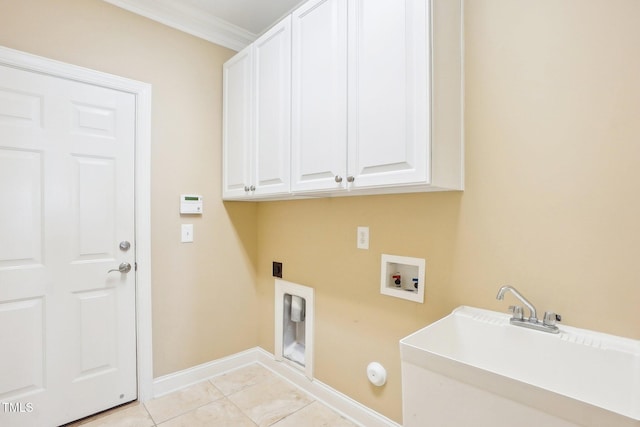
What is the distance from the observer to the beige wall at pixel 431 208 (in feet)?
3.67

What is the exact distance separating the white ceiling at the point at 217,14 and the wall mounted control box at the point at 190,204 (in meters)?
1.17

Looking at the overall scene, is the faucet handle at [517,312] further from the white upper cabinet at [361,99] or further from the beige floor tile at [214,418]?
the beige floor tile at [214,418]

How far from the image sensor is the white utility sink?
82 cm

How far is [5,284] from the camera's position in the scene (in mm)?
1674

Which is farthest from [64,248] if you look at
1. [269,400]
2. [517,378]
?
[517,378]

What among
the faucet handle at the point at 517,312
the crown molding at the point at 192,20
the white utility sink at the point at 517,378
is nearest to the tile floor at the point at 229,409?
the white utility sink at the point at 517,378

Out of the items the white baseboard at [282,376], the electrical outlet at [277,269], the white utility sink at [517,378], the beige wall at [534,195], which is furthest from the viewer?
the electrical outlet at [277,269]

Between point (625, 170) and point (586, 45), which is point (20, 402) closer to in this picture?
point (625, 170)

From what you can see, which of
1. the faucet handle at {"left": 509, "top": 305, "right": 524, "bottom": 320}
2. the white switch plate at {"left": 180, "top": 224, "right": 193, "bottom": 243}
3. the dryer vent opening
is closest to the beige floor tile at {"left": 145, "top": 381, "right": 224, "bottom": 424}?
the dryer vent opening

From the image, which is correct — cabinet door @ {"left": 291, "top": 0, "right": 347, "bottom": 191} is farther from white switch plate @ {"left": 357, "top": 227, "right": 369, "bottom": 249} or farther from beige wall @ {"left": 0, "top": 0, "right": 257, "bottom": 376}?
beige wall @ {"left": 0, "top": 0, "right": 257, "bottom": 376}

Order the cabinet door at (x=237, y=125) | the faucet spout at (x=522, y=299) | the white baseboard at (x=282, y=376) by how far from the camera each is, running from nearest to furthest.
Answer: the faucet spout at (x=522, y=299) → the white baseboard at (x=282, y=376) → the cabinet door at (x=237, y=125)

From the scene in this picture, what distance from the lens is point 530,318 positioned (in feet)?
3.97

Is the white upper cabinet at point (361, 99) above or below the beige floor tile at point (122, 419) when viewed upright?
above

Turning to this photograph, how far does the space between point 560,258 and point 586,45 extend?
0.78 metres
